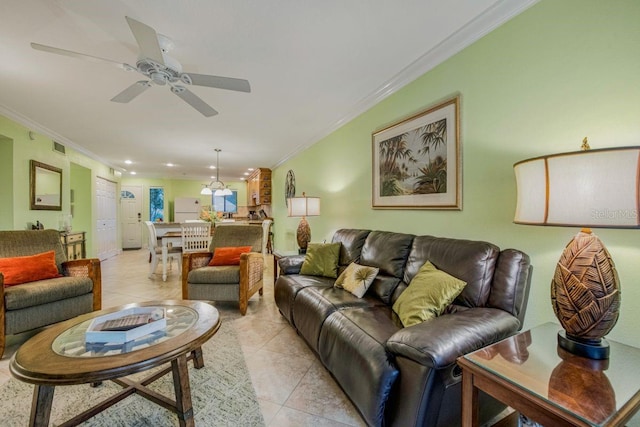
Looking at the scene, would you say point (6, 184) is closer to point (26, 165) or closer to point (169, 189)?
point (26, 165)

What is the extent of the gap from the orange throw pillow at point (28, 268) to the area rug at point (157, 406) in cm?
101

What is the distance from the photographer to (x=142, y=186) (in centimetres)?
862

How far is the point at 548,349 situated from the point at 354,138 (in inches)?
109

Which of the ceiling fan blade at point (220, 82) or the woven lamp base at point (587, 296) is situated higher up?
the ceiling fan blade at point (220, 82)

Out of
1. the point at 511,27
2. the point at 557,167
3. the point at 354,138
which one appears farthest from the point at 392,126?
the point at 557,167

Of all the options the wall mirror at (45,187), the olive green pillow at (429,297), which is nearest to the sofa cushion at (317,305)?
the olive green pillow at (429,297)

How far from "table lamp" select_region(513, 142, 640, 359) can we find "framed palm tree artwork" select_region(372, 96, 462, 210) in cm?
99

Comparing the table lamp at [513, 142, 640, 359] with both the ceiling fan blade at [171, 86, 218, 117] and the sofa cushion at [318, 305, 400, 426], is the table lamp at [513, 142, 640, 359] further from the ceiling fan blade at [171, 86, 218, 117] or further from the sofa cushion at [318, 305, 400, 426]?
the ceiling fan blade at [171, 86, 218, 117]

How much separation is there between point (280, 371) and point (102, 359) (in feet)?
3.59

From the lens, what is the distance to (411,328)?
1272mm

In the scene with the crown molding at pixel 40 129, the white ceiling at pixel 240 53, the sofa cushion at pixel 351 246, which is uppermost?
the white ceiling at pixel 240 53

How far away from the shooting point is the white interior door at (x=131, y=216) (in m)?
8.36

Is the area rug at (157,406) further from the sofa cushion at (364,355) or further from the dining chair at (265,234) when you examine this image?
the dining chair at (265,234)

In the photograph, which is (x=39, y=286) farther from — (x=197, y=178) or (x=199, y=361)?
(x=197, y=178)
